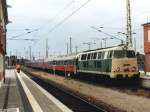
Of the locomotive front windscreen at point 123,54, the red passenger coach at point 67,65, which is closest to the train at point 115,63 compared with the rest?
the locomotive front windscreen at point 123,54

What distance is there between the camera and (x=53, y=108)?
69.2ft

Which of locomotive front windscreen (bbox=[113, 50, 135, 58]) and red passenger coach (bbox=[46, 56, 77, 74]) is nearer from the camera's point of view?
locomotive front windscreen (bbox=[113, 50, 135, 58])

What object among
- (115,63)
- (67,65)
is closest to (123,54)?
(115,63)

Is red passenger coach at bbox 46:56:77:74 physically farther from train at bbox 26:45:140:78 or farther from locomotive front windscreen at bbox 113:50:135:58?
locomotive front windscreen at bbox 113:50:135:58

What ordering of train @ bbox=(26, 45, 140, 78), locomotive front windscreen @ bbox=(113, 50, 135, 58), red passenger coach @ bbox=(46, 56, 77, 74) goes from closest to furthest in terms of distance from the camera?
train @ bbox=(26, 45, 140, 78)
locomotive front windscreen @ bbox=(113, 50, 135, 58)
red passenger coach @ bbox=(46, 56, 77, 74)

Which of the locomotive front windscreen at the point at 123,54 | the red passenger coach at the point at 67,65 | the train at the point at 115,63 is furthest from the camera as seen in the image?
the red passenger coach at the point at 67,65

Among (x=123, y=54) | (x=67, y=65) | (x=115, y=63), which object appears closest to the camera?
(x=115, y=63)

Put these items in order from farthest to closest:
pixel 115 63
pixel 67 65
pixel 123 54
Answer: pixel 67 65 < pixel 123 54 < pixel 115 63

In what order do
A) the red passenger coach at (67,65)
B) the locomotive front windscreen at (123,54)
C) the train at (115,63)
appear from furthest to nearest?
1. the red passenger coach at (67,65)
2. the locomotive front windscreen at (123,54)
3. the train at (115,63)

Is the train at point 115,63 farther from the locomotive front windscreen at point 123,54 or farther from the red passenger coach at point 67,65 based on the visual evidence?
the red passenger coach at point 67,65

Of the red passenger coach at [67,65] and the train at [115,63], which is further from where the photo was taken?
the red passenger coach at [67,65]

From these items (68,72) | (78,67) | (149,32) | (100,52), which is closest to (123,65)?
(100,52)

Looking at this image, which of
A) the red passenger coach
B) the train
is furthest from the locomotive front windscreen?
the red passenger coach

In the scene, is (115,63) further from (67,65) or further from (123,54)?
(67,65)
